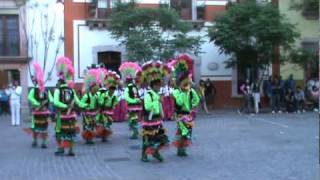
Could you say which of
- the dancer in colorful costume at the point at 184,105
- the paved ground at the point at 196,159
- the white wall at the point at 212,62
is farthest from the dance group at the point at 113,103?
the white wall at the point at 212,62

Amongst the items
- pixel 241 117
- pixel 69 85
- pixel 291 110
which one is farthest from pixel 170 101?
pixel 69 85

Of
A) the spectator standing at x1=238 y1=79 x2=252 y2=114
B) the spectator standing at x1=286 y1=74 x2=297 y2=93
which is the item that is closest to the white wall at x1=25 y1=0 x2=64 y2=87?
the spectator standing at x1=238 y1=79 x2=252 y2=114

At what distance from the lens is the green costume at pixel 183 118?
13.6 m

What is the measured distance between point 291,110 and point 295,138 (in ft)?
38.8

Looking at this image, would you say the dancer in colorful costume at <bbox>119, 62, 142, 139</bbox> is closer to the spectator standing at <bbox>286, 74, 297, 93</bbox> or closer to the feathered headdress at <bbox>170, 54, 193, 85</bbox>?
the feathered headdress at <bbox>170, 54, 193, 85</bbox>

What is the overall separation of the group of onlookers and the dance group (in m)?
11.5

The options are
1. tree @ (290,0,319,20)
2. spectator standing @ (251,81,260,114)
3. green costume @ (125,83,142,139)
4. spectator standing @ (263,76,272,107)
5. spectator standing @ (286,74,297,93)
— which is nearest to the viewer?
green costume @ (125,83,142,139)

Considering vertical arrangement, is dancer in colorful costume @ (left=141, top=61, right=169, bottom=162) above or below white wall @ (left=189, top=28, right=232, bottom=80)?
below

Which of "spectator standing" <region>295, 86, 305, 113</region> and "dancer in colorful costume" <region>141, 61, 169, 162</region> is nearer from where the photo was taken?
"dancer in colorful costume" <region>141, 61, 169, 162</region>

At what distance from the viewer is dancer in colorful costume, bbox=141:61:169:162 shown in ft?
42.4

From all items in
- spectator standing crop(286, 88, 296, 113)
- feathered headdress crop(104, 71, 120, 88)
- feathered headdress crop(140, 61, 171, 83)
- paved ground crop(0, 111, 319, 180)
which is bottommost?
paved ground crop(0, 111, 319, 180)

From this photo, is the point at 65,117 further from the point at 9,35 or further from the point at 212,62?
the point at 212,62

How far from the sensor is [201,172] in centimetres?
1141

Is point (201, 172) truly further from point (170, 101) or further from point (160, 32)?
point (160, 32)
